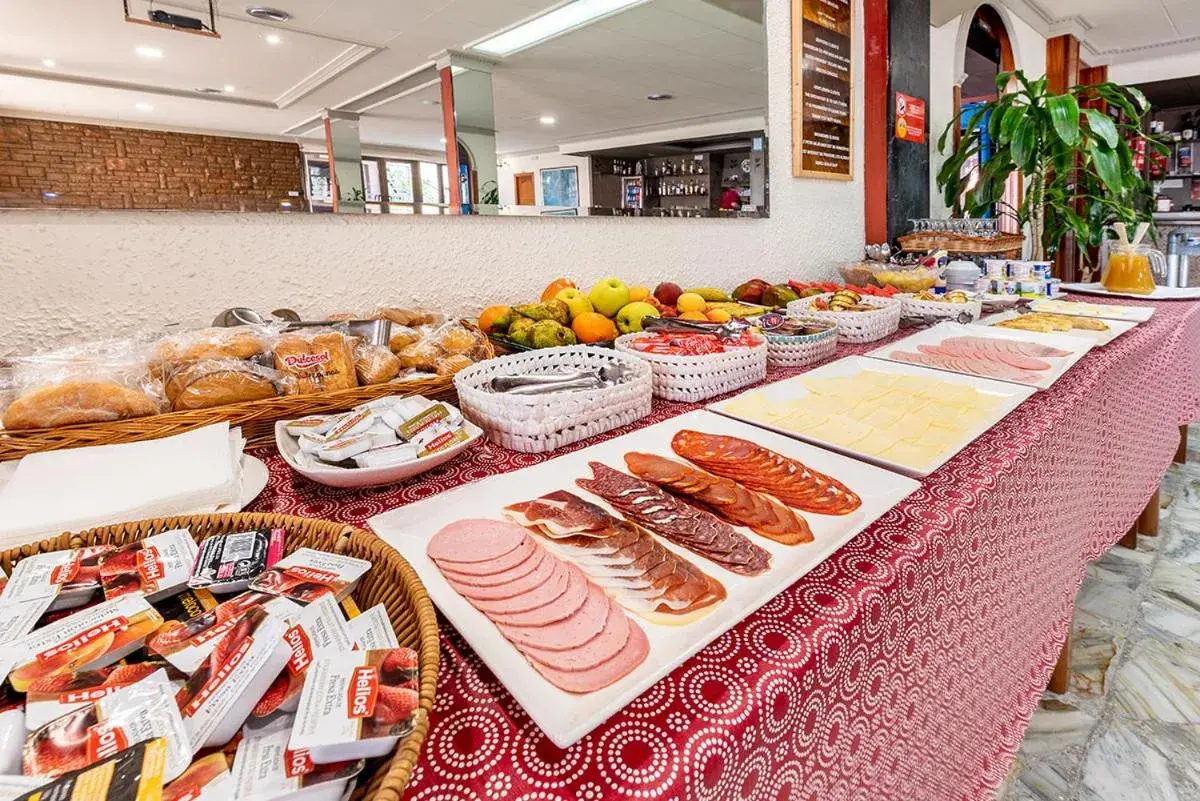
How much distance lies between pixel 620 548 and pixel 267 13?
3.64 feet

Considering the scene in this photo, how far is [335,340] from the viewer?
1.06 metres

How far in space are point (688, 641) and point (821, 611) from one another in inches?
5.3

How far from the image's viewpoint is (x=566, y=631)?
20.0 inches

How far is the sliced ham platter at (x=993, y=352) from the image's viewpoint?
1.26 m

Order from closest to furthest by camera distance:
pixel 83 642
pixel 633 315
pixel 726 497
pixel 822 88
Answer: pixel 83 642
pixel 726 497
pixel 633 315
pixel 822 88

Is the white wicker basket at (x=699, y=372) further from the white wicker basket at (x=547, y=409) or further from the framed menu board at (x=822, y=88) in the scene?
the framed menu board at (x=822, y=88)

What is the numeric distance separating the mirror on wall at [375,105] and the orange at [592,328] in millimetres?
362

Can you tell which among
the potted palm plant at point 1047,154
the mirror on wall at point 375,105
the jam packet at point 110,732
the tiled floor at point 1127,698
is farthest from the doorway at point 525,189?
the potted palm plant at point 1047,154

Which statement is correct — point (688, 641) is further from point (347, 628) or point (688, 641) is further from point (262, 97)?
point (262, 97)

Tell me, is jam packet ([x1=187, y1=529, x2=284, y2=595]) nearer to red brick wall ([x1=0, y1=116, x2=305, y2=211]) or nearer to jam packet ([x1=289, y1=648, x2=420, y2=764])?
jam packet ([x1=289, y1=648, x2=420, y2=764])

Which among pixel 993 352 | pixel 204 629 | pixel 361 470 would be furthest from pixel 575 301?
pixel 204 629

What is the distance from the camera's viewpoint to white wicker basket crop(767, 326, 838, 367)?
4.58 feet

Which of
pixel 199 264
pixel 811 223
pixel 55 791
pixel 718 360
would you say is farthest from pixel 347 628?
pixel 811 223

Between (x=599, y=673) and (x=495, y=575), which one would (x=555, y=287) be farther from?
(x=599, y=673)
